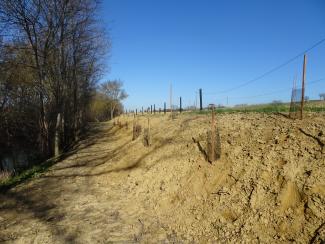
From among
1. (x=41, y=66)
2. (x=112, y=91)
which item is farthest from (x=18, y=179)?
(x=112, y=91)

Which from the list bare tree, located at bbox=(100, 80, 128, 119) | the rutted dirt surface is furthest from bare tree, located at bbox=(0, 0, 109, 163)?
bare tree, located at bbox=(100, 80, 128, 119)

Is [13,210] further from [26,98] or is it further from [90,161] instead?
[26,98]

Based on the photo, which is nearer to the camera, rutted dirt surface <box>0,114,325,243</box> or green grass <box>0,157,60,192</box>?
rutted dirt surface <box>0,114,325,243</box>

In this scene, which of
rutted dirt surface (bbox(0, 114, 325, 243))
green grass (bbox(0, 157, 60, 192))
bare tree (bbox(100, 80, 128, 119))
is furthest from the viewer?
bare tree (bbox(100, 80, 128, 119))

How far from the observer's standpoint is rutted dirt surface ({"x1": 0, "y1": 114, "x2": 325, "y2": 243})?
5.77 meters

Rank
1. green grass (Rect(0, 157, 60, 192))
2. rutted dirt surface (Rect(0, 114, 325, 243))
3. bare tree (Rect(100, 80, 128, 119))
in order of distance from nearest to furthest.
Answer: rutted dirt surface (Rect(0, 114, 325, 243)) → green grass (Rect(0, 157, 60, 192)) → bare tree (Rect(100, 80, 128, 119))

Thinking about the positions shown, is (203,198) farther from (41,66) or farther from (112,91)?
(112,91)

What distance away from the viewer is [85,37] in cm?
1934

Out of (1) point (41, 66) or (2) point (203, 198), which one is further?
(1) point (41, 66)

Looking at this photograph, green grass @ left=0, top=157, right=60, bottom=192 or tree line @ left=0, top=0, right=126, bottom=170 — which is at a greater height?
tree line @ left=0, top=0, right=126, bottom=170

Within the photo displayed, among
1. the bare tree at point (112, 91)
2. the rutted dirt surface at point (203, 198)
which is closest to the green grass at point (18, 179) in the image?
the rutted dirt surface at point (203, 198)

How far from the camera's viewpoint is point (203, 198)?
7234 millimetres

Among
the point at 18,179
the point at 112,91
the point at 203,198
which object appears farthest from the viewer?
the point at 112,91

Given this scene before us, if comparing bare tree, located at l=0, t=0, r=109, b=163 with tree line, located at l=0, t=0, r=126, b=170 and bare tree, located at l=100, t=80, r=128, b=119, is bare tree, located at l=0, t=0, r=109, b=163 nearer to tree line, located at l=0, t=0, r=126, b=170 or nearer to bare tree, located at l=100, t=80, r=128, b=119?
tree line, located at l=0, t=0, r=126, b=170
